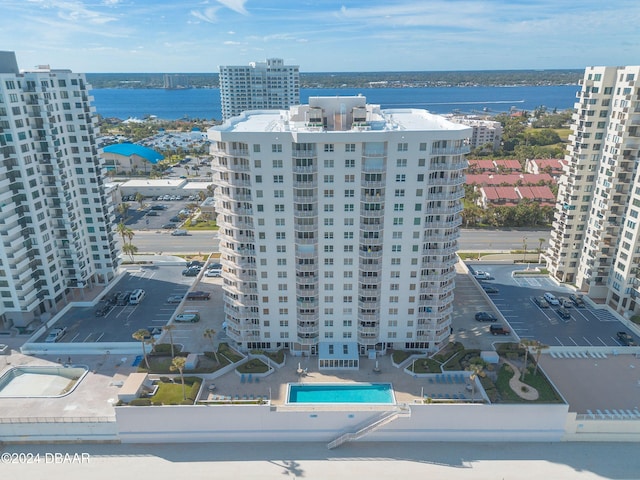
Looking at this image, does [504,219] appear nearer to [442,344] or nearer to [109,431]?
[442,344]

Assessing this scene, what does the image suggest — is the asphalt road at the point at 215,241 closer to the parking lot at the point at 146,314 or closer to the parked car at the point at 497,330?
the parking lot at the point at 146,314

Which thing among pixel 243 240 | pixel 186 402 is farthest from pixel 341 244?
pixel 186 402

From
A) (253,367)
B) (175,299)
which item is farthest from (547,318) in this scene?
(175,299)

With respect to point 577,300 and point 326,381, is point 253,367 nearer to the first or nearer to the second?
point 326,381

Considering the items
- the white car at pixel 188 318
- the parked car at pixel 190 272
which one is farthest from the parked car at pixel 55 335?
the parked car at pixel 190 272

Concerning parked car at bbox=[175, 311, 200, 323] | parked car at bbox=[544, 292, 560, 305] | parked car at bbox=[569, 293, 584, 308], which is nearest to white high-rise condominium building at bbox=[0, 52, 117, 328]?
parked car at bbox=[175, 311, 200, 323]
